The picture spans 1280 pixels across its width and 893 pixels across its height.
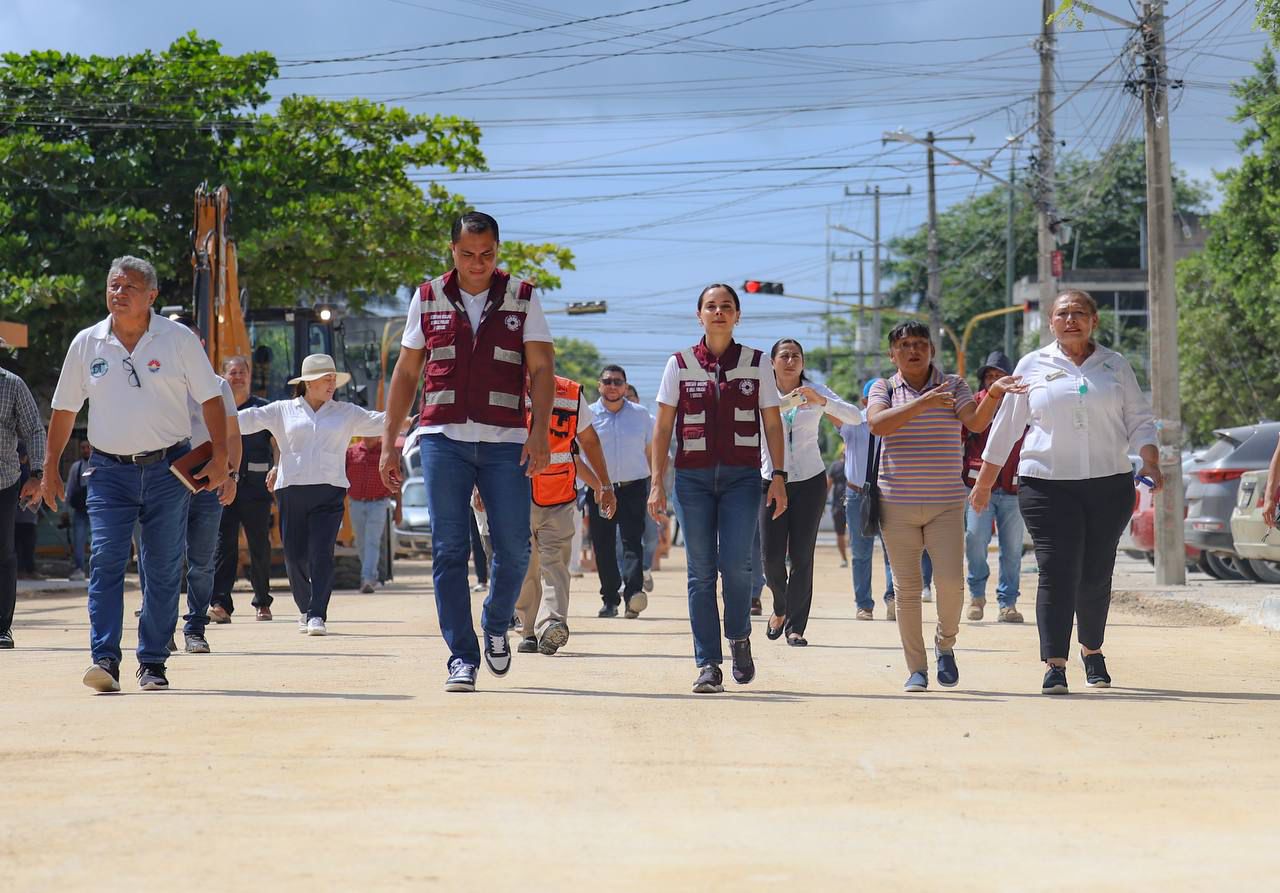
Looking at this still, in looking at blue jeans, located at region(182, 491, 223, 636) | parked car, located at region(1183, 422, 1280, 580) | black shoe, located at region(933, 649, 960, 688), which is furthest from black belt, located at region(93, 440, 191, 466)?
parked car, located at region(1183, 422, 1280, 580)

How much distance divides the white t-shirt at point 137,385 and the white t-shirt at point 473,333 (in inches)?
43.3

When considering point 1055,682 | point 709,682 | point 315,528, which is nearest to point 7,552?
point 315,528

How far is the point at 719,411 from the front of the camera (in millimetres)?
9359

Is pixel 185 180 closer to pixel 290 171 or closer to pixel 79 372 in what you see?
pixel 290 171

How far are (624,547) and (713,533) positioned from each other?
6640mm

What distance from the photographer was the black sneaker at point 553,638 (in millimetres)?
11727

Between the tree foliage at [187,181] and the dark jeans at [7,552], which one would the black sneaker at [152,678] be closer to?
the dark jeans at [7,552]

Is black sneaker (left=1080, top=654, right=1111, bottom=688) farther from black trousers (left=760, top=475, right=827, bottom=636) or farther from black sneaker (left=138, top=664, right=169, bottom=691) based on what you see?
black sneaker (left=138, top=664, right=169, bottom=691)

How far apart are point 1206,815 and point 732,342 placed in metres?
4.38

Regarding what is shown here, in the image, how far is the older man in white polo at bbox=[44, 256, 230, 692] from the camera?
30.1 feet

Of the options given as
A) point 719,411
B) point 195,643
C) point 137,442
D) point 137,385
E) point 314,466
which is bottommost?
point 195,643

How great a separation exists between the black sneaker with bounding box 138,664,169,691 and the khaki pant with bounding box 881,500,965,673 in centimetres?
363

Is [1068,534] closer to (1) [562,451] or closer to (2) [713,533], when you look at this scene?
(2) [713,533]

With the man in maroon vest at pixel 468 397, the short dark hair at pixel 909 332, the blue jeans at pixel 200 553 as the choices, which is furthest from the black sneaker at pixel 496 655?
the blue jeans at pixel 200 553
